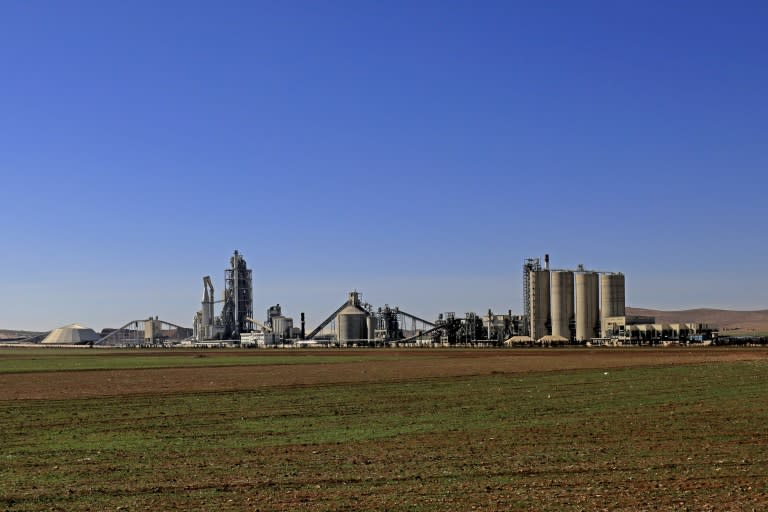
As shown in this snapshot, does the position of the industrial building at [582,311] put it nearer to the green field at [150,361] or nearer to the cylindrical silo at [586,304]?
the cylindrical silo at [586,304]

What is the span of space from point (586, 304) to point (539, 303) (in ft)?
30.6

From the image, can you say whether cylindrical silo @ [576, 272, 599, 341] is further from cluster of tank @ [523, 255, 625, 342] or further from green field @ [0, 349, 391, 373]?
green field @ [0, 349, 391, 373]

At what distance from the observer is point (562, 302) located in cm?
16088

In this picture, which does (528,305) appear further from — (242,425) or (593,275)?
(242,425)

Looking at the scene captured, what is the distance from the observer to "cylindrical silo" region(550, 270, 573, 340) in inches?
6284

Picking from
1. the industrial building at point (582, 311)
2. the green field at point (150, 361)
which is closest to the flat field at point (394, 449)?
the green field at point (150, 361)

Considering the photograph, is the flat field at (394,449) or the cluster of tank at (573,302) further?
the cluster of tank at (573,302)

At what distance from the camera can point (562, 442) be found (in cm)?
2233

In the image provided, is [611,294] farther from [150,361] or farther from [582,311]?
[150,361]

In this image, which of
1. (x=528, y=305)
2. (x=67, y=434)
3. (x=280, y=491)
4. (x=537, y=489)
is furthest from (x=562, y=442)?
(x=528, y=305)

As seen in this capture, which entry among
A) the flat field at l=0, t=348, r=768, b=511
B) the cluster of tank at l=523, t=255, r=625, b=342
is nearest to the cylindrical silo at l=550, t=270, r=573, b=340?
the cluster of tank at l=523, t=255, r=625, b=342

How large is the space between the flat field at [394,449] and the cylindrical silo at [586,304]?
118 m

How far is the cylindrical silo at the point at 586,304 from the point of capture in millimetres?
158212

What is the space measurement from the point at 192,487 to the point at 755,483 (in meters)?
10.4
